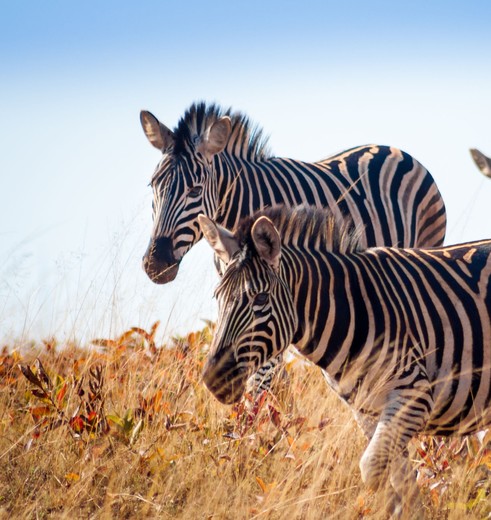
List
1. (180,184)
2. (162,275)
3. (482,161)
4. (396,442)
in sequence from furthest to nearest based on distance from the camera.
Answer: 1. (180,184)
2. (162,275)
3. (482,161)
4. (396,442)

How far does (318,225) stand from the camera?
5.80 m

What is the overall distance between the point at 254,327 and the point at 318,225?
978mm

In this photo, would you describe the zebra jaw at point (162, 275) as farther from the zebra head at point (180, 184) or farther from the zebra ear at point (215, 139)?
the zebra ear at point (215, 139)

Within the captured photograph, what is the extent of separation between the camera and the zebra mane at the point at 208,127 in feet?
28.1

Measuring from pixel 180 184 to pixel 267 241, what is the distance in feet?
10.6

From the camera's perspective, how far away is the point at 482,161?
6387 mm

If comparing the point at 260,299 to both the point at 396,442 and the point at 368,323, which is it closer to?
the point at 368,323

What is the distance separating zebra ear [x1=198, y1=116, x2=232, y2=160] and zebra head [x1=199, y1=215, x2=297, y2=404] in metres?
3.28

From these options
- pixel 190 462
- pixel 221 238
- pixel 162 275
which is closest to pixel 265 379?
pixel 162 275

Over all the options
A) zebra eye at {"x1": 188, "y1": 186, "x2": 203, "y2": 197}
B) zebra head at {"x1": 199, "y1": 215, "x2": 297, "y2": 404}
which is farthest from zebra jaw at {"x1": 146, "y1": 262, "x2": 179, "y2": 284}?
zebra head at {"x1": 199, "y1": 215, "x2": 297, "y2": 404}

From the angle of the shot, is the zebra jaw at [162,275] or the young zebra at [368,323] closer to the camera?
the young zebra at [368,323]

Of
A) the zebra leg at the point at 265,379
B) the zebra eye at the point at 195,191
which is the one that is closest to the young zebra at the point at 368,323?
the zebra leg at the point at 265,379

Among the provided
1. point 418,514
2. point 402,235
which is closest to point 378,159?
point 402,235

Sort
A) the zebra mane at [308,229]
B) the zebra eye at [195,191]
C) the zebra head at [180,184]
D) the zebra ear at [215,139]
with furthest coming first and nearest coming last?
the zebra ear at [215,139] → the zebra eye at [195,191] → the zebra head at [180,184] → the zebra mane at [308,229]
